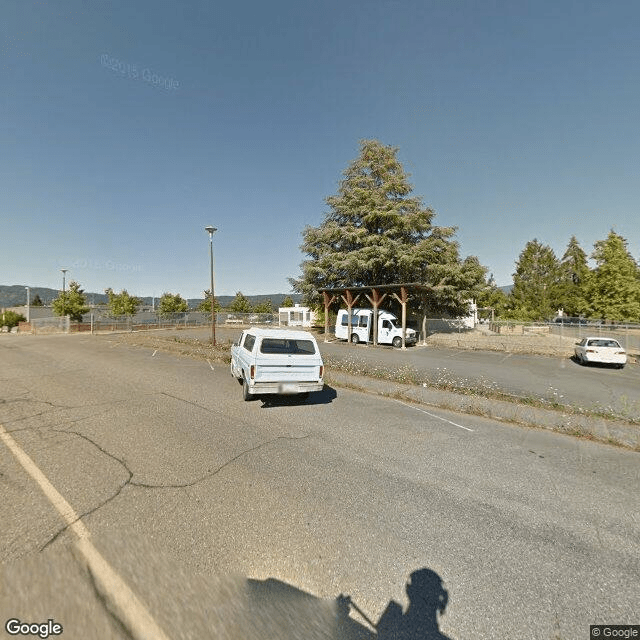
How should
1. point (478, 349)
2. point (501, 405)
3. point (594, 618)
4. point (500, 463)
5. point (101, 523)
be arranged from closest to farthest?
point (594, 618), point (101, 523), point (500, 463), point (501, 405), point (478, 349)

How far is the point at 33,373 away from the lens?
35.5 feet

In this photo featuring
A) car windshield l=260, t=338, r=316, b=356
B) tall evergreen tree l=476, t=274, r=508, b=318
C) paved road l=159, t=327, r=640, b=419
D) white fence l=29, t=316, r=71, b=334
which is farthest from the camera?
tall evergreen tree l=476, t=274, r=508, b=318

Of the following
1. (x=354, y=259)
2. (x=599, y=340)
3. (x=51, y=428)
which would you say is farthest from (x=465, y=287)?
(x=51, y=428)

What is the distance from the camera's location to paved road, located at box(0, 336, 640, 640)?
7.56 ft

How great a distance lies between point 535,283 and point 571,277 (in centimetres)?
938

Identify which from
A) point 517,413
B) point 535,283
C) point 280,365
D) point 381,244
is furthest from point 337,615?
point 535,283

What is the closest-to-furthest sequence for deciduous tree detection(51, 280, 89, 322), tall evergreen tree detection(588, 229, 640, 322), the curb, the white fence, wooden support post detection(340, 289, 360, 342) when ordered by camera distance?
the curb < wooden support post detection(340, 289, 360, 342) < tall evergreen tree detection(588, 229, 640, 322) < the white fence < deciduous tree detection(51, 280, 89, 322)

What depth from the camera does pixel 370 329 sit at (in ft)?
74.7

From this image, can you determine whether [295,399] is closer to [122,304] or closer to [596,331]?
[596,331]

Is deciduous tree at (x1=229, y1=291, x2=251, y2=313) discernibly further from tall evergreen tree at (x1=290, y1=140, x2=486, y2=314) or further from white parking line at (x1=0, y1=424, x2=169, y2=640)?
white parking line at (x1=0, y1=424, x2=169, y2=640)

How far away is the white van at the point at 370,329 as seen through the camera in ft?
71.5

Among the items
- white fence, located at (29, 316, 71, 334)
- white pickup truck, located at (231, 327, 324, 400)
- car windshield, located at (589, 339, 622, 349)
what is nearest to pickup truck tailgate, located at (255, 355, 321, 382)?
white pickup truck, located at (231, 327, 324, 400)

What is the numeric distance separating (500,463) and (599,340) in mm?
15435

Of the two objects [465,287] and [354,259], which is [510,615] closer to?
[354,259]
